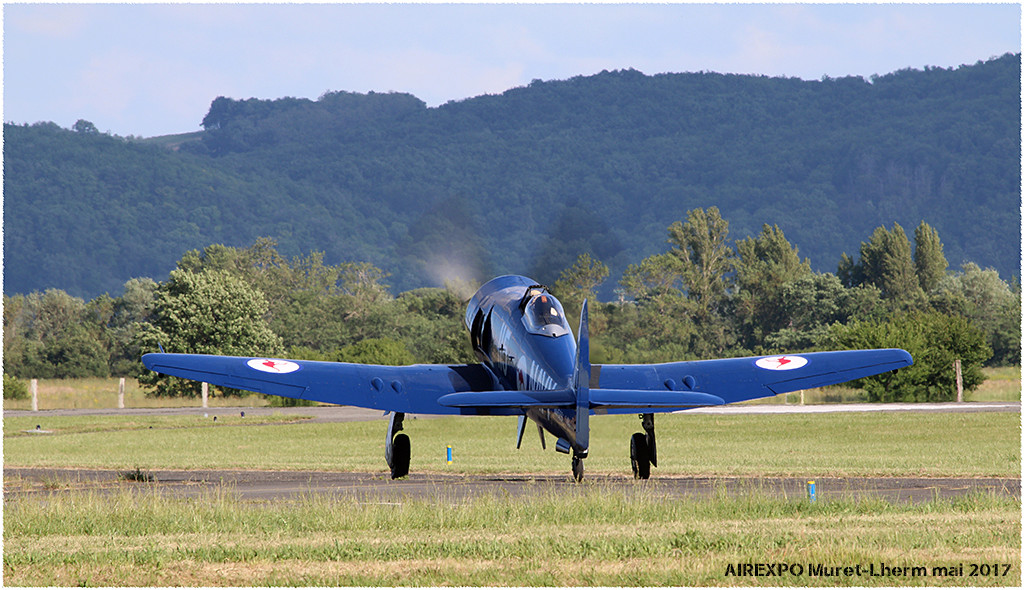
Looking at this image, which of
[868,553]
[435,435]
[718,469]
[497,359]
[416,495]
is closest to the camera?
[868,553]

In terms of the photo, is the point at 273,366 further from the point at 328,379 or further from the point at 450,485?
the point at 450,485

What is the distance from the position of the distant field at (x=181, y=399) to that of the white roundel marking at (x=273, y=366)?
41.0 metres

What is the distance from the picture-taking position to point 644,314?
92125mm

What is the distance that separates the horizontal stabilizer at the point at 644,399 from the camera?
1881cm

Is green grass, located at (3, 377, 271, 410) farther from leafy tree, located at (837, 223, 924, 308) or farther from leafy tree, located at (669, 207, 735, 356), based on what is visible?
leafy tree, located at (837, 223, 924, 308)

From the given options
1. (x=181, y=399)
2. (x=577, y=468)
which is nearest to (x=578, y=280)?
(x=577, y=468)

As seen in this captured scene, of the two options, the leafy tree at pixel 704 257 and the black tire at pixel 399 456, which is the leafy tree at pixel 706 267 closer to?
the leafy tree at pixel 704 257

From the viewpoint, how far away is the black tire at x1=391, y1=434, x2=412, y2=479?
24.9 m

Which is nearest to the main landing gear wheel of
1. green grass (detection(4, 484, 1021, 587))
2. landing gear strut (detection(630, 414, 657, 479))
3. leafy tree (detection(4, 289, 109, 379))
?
green grass (detection(4, 484, 1021, 587))

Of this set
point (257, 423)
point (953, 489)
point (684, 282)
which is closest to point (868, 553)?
point (953, 489)

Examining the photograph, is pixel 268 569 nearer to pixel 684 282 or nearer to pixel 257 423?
pixel 257 423

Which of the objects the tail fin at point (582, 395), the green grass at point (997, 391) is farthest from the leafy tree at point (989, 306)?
the tail fin at point (582, 395)

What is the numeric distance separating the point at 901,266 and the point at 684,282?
24245 millimetres

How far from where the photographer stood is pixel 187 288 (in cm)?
7481
